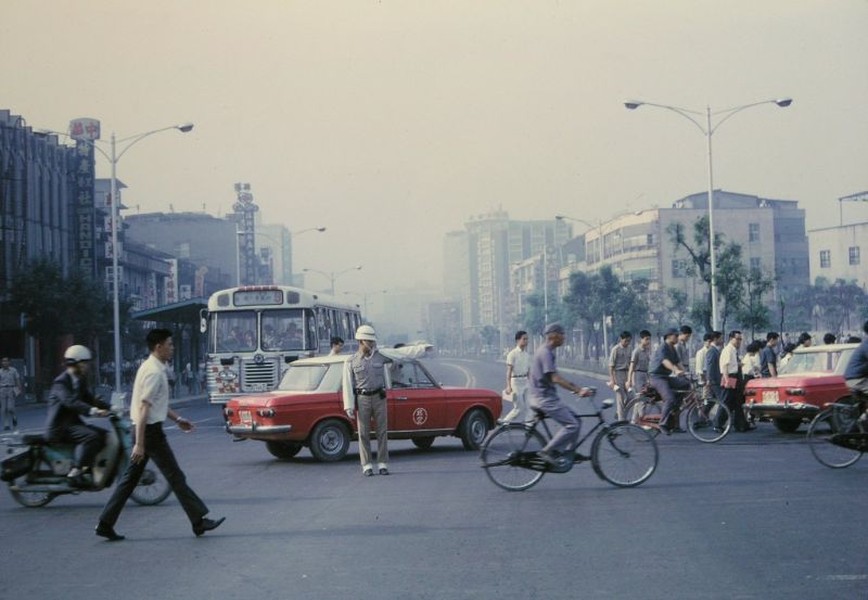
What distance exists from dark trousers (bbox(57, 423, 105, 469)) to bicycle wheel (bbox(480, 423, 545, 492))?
12.5 feet

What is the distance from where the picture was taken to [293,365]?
18.8 metres

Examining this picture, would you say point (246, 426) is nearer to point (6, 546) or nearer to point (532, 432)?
point (532, 432)

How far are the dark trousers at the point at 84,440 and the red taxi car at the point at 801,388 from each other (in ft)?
37.7

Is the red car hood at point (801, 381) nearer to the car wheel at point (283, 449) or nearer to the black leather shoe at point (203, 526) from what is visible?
the car wheel at point (283, 449)

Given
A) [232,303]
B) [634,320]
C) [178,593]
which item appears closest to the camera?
[178,593]

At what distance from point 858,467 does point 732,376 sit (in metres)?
6.72

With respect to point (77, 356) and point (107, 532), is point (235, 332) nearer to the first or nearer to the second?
point (77, 356)

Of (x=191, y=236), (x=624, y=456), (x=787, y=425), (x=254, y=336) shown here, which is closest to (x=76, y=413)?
(x=624, y=456)

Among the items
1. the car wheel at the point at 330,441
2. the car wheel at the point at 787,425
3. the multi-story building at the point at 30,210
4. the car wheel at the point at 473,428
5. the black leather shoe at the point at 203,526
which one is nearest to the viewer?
the black leather shoe at the point at 203,526

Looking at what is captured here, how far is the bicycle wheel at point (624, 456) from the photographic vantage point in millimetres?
13211

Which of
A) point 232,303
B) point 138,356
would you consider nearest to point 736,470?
point 232,303

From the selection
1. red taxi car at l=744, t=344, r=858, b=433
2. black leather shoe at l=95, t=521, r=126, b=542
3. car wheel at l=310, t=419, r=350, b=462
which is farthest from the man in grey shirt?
red taxi car at l=744, t=344, r=858, b=433

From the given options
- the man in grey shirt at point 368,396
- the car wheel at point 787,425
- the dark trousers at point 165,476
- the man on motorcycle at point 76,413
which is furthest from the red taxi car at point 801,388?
the dark trousers at point 165,476

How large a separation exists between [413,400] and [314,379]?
1.44m
